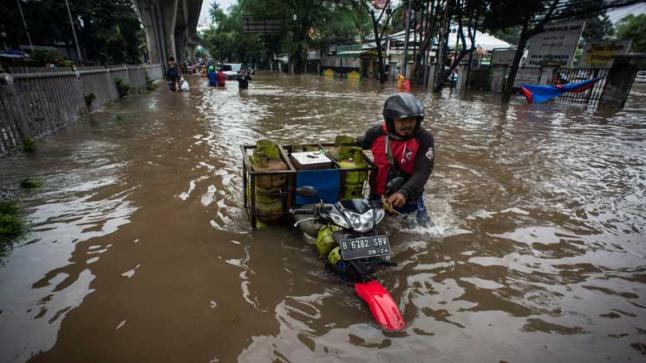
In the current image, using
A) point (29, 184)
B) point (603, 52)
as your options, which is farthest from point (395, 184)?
point (603, 52)

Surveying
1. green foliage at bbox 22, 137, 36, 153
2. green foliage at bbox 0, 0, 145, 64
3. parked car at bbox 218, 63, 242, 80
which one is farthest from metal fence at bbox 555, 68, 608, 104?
green foliage at bbox 0, 0, 145, 64

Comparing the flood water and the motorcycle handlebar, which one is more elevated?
the motorcycle handlebar

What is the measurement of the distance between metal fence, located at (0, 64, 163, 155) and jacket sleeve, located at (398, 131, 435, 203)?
674cm

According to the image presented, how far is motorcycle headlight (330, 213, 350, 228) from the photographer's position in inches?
108

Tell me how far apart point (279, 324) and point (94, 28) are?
112 ft

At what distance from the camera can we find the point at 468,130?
31.3ft

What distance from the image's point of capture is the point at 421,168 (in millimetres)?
3256

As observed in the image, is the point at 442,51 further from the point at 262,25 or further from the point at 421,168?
the point at 262,25

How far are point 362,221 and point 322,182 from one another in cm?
85

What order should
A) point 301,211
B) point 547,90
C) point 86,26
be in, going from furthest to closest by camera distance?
point 86,26
point 547,90
point 301,211

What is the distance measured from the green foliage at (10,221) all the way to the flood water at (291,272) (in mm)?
131

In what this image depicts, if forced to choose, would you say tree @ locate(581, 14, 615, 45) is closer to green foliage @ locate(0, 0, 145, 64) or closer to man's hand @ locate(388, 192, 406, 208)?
green foliage @ locate(0, 0, 145, 64)

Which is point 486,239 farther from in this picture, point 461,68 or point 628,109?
point 461,68

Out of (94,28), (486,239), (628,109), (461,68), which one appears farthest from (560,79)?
(94,28)
